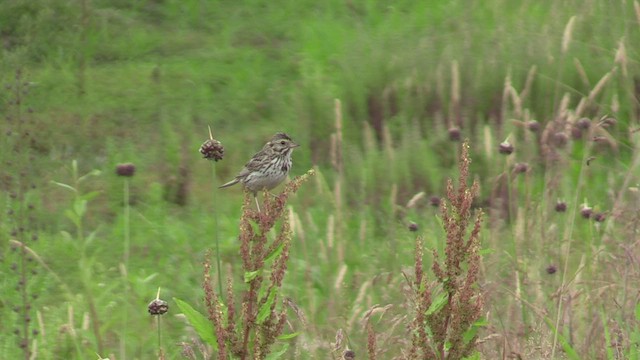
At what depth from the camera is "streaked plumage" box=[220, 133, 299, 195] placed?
6598mm

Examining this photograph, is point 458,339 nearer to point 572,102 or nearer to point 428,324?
point 428,324

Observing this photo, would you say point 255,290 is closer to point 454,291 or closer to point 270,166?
point 454,291

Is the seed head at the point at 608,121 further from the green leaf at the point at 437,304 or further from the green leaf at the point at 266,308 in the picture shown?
the green leaf at the point at 266,308

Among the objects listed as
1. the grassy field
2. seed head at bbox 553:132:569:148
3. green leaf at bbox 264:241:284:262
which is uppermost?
green leaf at bbox 264:241:284:262

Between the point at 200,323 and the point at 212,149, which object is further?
the point at 212,149

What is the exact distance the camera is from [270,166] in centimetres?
662

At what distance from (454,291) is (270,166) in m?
3.38

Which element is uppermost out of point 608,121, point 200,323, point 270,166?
point 200,323

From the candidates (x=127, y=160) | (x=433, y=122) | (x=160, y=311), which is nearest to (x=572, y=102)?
(x=433, y=122)

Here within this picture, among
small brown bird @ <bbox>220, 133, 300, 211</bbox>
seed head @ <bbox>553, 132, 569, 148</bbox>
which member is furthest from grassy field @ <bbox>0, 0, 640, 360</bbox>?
small brown bird @ <bbox>220, 133, 300, 211</bbox>

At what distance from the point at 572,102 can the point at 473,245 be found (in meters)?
4.97

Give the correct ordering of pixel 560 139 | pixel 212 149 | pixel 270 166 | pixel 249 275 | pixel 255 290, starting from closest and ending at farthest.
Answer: pixel 249 275 < pixel 255 290 < pixel 212 149 < pixel 560 139 < pixel 270 166

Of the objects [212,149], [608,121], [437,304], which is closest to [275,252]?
[437,304]

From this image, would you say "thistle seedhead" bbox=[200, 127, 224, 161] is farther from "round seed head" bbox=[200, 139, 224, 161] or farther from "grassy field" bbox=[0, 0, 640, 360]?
"grassy field" bbox=[0, 0, 640, 360]
